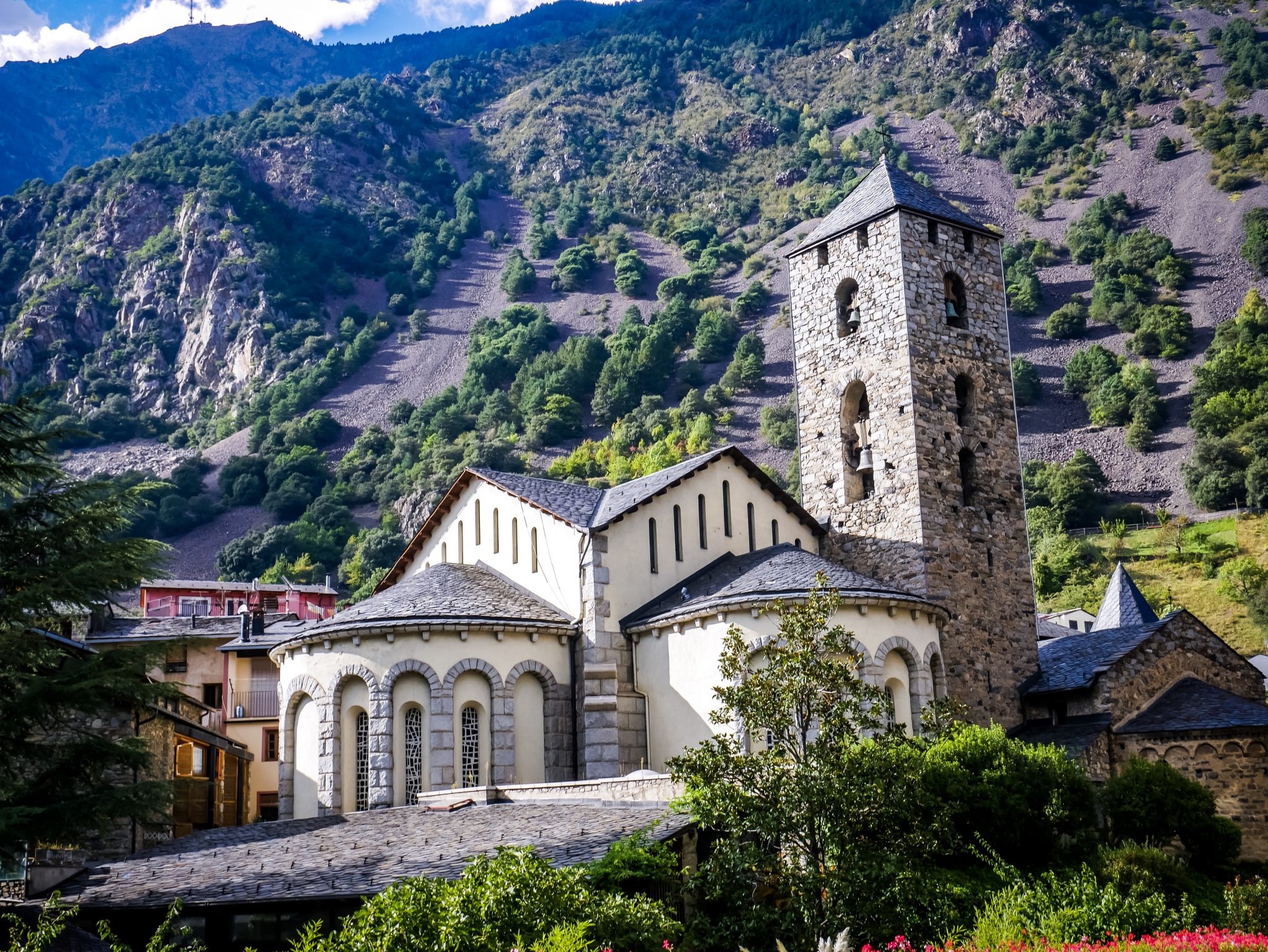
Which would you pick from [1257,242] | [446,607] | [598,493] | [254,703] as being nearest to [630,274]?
[1257,242]

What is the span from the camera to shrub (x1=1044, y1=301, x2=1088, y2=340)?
133250 mm

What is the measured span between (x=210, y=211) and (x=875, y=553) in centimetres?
14647

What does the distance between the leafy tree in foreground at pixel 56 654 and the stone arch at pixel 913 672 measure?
17.3m

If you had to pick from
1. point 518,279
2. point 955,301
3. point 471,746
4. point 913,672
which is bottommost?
point 471,746

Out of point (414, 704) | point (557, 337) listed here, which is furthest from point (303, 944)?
point (557, 337)

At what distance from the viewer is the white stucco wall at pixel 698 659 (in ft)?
104

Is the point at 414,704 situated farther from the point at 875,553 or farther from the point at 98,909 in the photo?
the point at 875,553

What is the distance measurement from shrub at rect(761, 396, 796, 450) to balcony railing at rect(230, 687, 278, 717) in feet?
256

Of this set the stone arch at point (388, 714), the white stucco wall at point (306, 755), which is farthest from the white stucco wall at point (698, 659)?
the white stucco wall at point (306, 755)

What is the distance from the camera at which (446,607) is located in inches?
1305

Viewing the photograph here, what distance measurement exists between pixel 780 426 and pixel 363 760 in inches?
3807

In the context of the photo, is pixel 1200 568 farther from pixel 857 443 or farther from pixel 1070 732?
pixel 1070 732

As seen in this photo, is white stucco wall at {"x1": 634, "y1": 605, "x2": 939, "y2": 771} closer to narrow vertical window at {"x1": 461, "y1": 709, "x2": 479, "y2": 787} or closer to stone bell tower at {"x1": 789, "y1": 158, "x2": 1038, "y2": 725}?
stone bell tower at {"x1": 789, "y1": 158, "x2": 1038, "y2": 725}

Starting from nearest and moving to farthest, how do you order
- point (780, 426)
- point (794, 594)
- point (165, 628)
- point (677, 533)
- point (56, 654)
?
point (56, 654) < point (794, 594) < point (677, 533) < point (165, 628) < point (780, 426)
